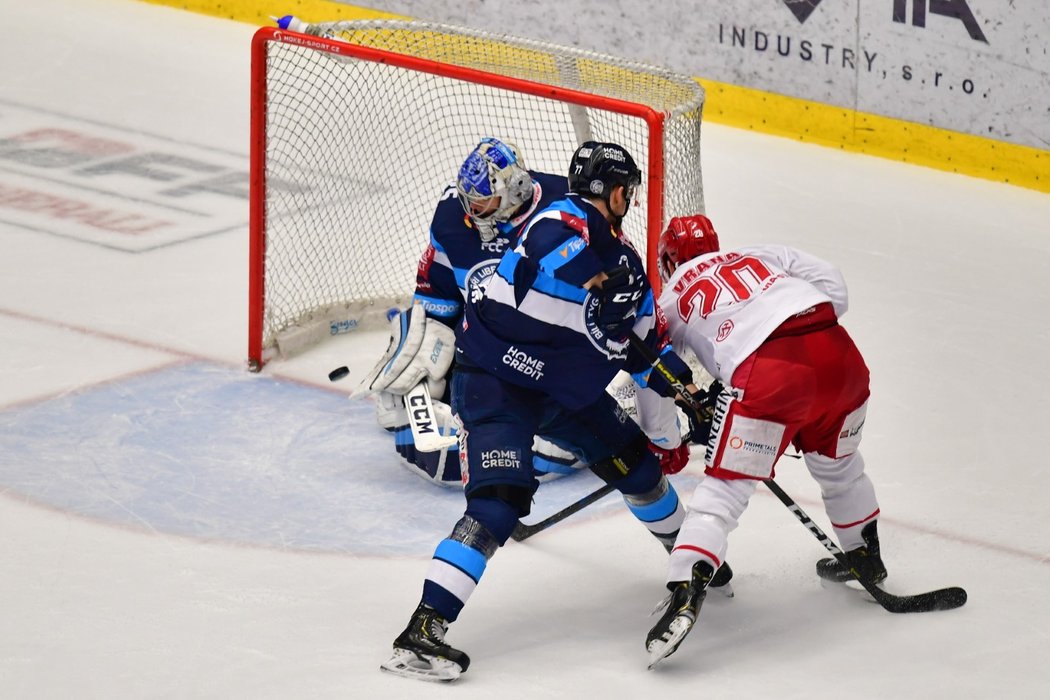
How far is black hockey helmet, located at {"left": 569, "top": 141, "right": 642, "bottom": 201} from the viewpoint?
3.89m

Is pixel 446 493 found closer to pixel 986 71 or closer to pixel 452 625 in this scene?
pixel 452 625

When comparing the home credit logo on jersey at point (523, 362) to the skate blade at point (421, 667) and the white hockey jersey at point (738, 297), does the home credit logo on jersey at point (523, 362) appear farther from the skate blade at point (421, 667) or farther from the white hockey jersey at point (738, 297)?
the skate blade at point (421, 667)

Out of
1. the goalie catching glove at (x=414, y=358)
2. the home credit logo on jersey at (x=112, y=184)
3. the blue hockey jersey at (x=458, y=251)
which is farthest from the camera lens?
the home credit logo on jersey at (x=112, y=184)

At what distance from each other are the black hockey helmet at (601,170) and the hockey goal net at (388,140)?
946 mm

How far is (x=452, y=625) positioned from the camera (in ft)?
13.6

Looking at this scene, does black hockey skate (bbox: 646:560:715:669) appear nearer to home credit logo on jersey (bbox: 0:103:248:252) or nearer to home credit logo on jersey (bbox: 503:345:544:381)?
home credit logo on jersey (bbox: 503:345:544:381)

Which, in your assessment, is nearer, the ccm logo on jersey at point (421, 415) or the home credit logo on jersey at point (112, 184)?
the ccm logo on jersey at point (421, 415)

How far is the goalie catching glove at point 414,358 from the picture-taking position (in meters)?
5.05

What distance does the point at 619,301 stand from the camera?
3914 mm

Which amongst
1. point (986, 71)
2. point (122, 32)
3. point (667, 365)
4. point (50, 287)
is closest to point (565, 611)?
point (667, 365)

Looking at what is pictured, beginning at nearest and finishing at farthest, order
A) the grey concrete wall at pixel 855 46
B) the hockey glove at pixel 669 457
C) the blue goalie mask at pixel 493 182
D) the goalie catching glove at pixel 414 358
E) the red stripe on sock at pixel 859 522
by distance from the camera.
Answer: the red stripe on sock at pixel 859 522, the hockey glove at pixel 669 457, the blue goalie mask at pixel 493 182, the goalie catching glove at pixel 414 358, the grey concrete wall at pixel 855 46

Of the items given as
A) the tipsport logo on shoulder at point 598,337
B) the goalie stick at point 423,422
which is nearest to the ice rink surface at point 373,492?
the goalie stick at point 423,422

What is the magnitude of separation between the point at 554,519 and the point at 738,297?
3.02 feet

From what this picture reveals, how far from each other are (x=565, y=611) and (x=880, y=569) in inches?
29.8
